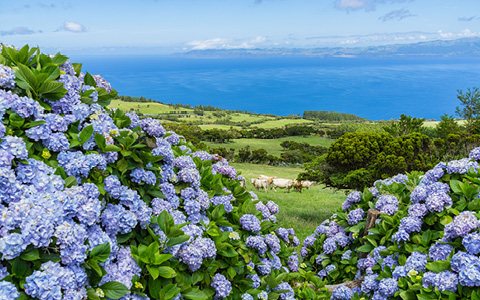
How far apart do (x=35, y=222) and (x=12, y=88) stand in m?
1.50

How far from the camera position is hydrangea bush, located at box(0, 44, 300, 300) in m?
2.65

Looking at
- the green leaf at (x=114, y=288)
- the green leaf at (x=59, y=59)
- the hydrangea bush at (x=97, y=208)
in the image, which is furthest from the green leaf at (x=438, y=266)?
the green leaf at (x=59, y=59)

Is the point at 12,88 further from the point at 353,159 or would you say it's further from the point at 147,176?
the point at 353,159

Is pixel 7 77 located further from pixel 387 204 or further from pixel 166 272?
pixel 387 204

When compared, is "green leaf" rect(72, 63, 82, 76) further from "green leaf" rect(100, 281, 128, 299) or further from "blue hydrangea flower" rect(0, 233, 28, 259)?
"green leaf" rect(100, 281, 128, 299)

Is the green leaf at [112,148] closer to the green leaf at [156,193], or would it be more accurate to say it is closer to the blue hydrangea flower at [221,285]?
the green leaf at [156,193]

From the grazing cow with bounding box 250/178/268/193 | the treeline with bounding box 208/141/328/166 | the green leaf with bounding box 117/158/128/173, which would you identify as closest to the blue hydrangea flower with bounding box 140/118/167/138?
the green leaf with bounding box 117/158/128/173

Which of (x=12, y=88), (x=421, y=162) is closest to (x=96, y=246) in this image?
(x=12, y=88)

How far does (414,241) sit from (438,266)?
0.73 metres

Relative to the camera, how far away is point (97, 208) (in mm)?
3027

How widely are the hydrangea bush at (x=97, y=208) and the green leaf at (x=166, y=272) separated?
1cm

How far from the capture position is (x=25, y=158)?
9.75ft

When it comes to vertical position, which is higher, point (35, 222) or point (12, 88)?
point (12, 88)

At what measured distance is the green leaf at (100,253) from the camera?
295cm
